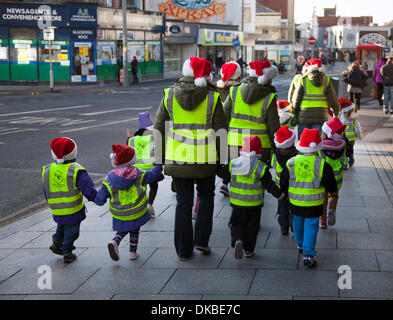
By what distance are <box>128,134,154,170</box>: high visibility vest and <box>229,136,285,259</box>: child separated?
159cm

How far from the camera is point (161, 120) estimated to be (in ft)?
19.6

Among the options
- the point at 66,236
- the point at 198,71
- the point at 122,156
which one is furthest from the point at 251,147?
the point at 66,236

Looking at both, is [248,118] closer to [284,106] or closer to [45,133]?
[284,106]

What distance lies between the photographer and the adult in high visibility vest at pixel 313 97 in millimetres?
9656

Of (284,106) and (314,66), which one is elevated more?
(314,66)

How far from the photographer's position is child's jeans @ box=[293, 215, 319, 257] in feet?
18.7

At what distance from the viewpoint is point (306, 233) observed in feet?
19.1

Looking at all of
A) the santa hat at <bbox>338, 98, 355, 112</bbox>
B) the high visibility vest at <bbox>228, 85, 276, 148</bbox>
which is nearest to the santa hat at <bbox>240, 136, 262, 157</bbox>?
the high visibility vest at <bbox>228, 85, 276, 148</bbox>

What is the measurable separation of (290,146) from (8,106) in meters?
19.5

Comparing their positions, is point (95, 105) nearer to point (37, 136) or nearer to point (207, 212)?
point (37, 136)

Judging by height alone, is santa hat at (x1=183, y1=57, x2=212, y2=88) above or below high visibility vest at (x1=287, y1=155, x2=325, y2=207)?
above

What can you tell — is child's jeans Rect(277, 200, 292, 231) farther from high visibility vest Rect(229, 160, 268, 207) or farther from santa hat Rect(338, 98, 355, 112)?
santa hat Rect(338, 98, 355, 112)

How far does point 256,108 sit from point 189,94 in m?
1.41

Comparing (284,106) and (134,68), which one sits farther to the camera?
(134,68)
